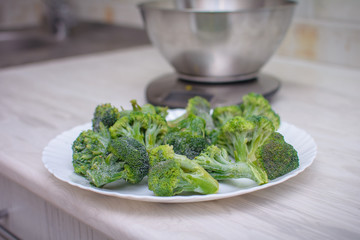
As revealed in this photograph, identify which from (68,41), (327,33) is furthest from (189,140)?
(68,41)

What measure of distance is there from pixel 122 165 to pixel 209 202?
0.14 metres

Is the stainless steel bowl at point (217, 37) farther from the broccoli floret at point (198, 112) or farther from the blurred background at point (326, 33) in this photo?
the blurred background at point (326, 33)

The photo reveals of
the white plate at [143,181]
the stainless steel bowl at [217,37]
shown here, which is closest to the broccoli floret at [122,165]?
the white plate at [143,181]

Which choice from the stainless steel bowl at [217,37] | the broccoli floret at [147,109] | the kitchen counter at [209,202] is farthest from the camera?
the stainless steel bowl at [217,37]

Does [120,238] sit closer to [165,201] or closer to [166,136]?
[165,201]

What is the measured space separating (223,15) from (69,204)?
573 mm

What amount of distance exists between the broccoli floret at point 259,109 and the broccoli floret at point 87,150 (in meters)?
0.29

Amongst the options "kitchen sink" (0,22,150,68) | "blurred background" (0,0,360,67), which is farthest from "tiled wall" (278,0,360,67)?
"kitchen sink" (0,22,150,68)

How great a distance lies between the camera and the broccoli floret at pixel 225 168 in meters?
0.60

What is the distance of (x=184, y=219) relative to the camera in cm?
56

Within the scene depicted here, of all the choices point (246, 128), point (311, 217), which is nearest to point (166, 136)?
point (246, 128)

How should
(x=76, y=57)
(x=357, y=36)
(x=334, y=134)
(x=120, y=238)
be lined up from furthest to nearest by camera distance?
(x=76, y=57) → (x=357, y=36) → (x=334, y=134) → (x=120, y=238)

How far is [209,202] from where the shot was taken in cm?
60

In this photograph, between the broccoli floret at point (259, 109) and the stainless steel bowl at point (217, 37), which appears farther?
the stainless steel bowl at point (217, 37)
